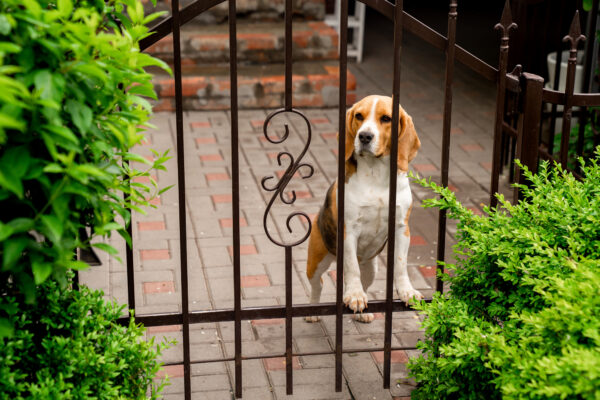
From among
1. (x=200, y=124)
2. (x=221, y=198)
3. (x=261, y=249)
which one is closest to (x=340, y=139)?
(x=261, y=249)

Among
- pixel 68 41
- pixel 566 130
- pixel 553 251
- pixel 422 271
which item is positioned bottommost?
pixel 422 271

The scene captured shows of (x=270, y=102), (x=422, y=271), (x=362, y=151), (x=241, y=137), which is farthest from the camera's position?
(x=270, y=102)

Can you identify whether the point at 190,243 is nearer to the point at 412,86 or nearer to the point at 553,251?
the point at 553,251

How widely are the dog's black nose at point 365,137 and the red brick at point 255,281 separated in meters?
1.52

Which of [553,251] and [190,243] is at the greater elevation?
[553,251]

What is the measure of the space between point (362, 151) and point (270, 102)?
491cm

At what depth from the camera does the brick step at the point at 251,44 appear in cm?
888

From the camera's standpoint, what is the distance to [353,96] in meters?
8.57

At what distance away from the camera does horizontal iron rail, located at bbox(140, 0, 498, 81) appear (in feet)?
9.86

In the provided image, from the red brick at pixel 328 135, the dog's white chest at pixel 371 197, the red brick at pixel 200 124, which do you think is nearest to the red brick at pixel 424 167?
the red brick at pixel 328 135

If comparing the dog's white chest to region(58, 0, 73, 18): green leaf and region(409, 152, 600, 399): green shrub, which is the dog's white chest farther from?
→ region(58, 0, 73, 18): green leaf

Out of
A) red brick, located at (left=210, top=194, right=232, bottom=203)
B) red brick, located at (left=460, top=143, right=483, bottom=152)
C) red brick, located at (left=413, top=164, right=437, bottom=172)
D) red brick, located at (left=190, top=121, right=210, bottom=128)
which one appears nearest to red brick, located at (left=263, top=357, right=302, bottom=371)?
red brick, located at (left=210, top=194, right=232, bottom=203)

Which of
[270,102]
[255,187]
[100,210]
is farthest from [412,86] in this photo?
[100,210]

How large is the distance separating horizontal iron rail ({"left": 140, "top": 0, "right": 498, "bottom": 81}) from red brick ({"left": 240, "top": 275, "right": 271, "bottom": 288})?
80.3 inches
